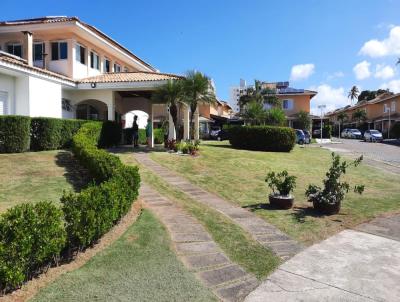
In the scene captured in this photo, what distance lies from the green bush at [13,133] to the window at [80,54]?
8.88 meters

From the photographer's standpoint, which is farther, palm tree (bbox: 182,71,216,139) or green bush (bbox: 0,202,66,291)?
palm tree (bbox: 182,71,216,139)

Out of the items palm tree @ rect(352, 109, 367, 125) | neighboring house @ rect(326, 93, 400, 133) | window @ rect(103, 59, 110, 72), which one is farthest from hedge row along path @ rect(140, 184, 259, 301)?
palm tree @ rect(352, 109, 367, 125)

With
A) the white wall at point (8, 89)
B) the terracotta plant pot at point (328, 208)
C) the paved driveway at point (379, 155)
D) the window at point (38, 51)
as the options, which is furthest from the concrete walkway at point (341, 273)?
the window at point (38, 51)

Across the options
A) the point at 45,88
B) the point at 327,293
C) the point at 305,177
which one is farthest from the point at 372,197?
the point at 45,88

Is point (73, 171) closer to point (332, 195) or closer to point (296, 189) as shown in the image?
point (296, 189)

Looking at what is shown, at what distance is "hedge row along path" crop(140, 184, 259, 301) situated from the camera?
15.0 ft

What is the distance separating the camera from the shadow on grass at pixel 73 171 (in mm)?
10066

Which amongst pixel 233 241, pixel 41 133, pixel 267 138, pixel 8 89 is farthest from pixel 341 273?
pixel 267 138

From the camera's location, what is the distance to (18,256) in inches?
160

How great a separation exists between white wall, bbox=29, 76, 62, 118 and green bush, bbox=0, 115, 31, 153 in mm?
3461

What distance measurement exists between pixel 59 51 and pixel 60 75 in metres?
2.63

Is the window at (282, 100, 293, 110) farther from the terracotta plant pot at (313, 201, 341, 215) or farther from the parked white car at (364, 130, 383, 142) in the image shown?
the terracotta plant pot at (313, 201, 341, 215)

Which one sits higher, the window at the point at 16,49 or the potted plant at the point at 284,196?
the window at the point at 16,49

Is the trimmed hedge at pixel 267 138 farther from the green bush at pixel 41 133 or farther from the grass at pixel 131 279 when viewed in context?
the grass at pixel 131 279
